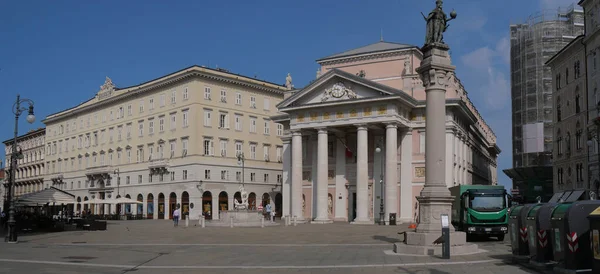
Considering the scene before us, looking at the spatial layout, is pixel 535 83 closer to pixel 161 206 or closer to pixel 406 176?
pixel 406 176

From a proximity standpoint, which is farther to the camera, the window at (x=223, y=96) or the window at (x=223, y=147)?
the window at (x=223, y=96)

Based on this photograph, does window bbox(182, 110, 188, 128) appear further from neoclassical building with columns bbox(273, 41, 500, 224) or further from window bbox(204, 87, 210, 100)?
neoclassical building with columns bbox(273, 41, 500, 224)

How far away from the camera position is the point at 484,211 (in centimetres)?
3206

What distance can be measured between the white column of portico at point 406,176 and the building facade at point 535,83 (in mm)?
19183

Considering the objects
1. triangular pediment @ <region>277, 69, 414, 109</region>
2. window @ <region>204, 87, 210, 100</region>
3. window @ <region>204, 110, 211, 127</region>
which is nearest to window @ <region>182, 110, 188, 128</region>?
window @ <region>204, 110, 211, 127</region>

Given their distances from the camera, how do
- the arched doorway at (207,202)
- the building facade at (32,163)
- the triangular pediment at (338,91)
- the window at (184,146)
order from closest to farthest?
the triangular pediment at (338,91), the arched doorway at (207,202), the window at (184,146), the building facade at (32,163)

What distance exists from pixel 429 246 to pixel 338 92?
37.4 metres

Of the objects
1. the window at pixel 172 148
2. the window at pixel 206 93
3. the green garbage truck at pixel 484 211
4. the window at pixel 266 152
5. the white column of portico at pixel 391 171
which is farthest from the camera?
the window at pixel 266 152

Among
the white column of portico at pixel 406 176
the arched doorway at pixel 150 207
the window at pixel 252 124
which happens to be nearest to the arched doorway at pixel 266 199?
the window at pixel 252 124

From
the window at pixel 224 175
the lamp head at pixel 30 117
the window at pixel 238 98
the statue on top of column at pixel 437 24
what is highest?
the window at pixel 238 98

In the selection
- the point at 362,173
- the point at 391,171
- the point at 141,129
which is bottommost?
the point at 362,173

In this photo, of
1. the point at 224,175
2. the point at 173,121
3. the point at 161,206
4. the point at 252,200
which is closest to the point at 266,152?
the point at 252,200

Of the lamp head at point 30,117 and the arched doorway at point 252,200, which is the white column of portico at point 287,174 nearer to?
the arched doorway at point 252,200

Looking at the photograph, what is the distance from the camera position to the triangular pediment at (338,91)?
5622 centimetres
